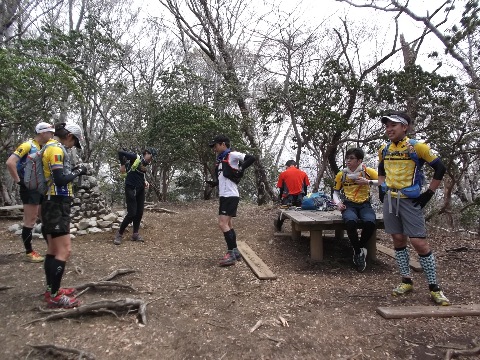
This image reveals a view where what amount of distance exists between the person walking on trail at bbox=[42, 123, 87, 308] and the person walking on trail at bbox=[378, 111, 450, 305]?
3.02 m

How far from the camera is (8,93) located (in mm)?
9055

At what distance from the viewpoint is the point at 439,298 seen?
130 inches

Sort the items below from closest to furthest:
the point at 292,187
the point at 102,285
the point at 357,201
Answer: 1. the point at 102,285
2. the point at 357,201
3. the point at 292,187

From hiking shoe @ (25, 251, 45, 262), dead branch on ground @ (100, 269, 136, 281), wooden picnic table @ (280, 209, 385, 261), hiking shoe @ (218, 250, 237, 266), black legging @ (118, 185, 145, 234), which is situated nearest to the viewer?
dead branch on ground @ (100, 269, 136, 281)

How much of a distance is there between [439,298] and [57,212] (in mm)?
3493

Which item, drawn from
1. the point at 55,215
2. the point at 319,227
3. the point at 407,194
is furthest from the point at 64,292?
the point at 407,194

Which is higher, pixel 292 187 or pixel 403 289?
pixel 292 187

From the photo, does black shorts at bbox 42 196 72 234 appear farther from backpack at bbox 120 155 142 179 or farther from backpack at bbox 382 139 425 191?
backpack at bbox 382 139 425 191

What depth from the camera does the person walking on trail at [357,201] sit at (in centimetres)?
448

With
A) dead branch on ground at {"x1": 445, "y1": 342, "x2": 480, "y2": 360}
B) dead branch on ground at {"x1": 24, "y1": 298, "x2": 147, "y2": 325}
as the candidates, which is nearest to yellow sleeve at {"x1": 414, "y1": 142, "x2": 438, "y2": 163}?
dead branch on ground at {"x1": 445, "y1": 342, "x2": 480, "y2": 360}

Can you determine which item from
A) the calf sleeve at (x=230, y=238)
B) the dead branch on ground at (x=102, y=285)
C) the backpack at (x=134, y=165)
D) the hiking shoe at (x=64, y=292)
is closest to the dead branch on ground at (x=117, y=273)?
the dead branch on ground at (x=102, y=285)

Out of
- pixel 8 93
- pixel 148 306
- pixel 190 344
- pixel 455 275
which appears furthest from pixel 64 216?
pixel 8 93

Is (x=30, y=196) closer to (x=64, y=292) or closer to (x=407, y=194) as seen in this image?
(x=64, y=292)

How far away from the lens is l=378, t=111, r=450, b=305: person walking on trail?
3.43m
